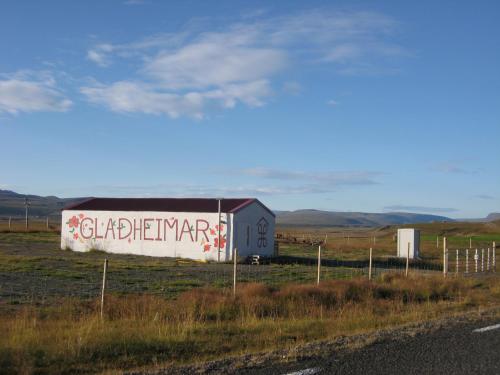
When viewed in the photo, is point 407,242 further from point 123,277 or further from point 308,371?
point 308,371

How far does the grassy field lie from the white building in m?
12.0

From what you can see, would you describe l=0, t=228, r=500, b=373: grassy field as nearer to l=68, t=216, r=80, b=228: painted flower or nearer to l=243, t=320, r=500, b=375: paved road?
l=243, t=320, r=500, b=375: paved road

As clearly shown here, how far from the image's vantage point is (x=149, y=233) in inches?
1469

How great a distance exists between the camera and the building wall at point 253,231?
34.6 metres

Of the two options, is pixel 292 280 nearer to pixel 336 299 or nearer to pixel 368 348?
pixel 336 299

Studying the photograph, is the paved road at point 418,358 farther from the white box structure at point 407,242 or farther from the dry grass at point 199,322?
the white box structure at point 407,242

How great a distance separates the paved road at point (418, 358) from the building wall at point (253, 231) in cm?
2463

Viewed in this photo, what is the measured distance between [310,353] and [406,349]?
1471 millimetres

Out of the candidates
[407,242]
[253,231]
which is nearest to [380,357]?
[253,231]

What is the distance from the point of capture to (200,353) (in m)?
8.82

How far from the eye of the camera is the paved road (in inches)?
290

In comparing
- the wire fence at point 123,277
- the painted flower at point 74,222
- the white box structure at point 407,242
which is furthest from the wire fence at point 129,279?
the painted flower at point 74,222

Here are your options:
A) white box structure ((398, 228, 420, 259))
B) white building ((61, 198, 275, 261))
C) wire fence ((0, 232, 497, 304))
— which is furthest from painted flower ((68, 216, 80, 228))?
white box structure ((398, 228, 420, 259))

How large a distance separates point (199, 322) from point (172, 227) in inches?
991
